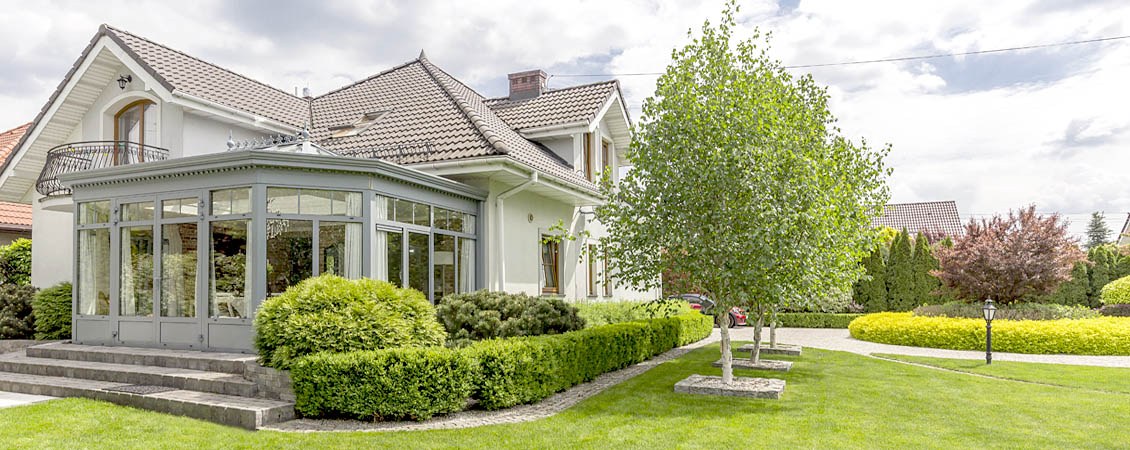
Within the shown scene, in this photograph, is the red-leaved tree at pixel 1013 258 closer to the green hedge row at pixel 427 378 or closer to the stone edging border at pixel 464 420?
the stone edging border at pixel 464 420

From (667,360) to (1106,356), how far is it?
905 centimetres

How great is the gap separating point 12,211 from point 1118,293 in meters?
31.5

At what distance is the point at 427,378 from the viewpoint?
287 inches

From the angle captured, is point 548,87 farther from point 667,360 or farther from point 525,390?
point 525,390

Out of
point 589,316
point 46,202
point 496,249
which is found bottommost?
point 589,316

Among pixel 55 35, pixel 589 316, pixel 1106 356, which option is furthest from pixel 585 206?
pixel 55 35

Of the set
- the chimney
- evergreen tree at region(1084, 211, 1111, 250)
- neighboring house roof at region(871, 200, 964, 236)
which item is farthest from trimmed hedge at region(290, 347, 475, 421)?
evergreen tree at region(1084, 211, 1111, 250)

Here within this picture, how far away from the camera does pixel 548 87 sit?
748 inches

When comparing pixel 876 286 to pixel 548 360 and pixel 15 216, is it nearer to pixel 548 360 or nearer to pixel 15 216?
pixel 548 360

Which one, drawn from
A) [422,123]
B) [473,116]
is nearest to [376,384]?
[473,116]

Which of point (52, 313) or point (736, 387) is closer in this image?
point (736, 387)

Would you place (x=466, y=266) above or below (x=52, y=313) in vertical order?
above

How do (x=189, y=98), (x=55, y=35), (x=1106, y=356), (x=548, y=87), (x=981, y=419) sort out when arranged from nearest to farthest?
(x=981, y=419)
(x=189, y=98)
(x=1106, y=356)
(x=55, y=35)
(x=548, y=87)

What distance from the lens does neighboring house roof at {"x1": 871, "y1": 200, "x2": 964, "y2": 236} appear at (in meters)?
37.6
